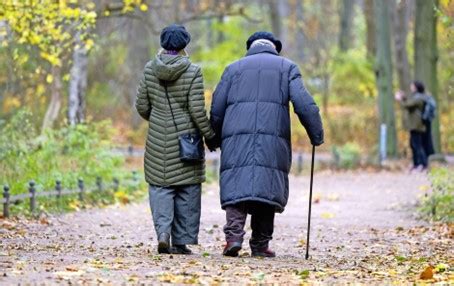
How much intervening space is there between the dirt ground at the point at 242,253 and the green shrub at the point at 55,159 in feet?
2.63

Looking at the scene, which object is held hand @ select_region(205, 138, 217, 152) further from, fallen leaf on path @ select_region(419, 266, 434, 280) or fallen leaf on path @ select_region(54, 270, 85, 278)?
fallen leaf on path @ select_region(419, 266, 434, 280)

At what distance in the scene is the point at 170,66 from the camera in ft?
33.1

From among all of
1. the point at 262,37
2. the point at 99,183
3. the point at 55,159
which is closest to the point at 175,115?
the point at 262,37

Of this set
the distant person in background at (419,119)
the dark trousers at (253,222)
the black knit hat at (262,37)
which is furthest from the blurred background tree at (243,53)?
the dark trousers at (253,222)

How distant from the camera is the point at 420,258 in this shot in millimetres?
10562

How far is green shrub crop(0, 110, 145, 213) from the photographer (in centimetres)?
1631

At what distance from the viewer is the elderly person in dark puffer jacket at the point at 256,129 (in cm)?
998

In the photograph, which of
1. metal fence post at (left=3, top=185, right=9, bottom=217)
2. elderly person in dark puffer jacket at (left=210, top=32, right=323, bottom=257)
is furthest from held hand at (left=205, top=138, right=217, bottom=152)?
metal fence post at (left=3, top=185, right=9, bottom=217)

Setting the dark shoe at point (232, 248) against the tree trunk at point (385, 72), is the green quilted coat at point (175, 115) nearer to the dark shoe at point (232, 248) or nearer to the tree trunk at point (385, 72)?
the dark shoe at point (232, 248)

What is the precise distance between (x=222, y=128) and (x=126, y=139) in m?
28.9

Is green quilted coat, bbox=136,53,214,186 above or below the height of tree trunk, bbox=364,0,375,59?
below

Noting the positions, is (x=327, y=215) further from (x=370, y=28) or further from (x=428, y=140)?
(x=370, y=28)

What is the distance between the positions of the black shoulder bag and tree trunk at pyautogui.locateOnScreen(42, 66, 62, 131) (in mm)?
12126

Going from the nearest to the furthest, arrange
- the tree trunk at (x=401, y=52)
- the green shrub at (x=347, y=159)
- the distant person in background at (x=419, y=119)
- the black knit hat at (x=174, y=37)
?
the black knit hat at (x=174, y=37), the distant person in background at (x=419, y=119), the green shrub at (x=347, y=159), the tree trunk at (x=401, y=52)
